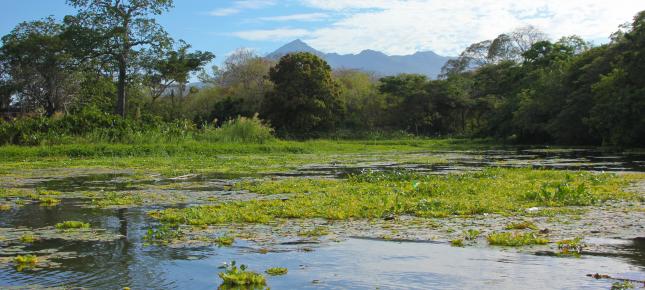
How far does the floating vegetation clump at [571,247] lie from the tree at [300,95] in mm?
44512

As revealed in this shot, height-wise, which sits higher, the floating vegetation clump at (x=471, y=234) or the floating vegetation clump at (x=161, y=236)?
the floating vegetation clump at (x=471, y=234)

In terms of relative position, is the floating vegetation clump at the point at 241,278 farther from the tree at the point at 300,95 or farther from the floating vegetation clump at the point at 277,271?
the tree at the point at 300,95

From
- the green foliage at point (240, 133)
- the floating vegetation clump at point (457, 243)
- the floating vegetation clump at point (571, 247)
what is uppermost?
the green foliage at point (240, 133)

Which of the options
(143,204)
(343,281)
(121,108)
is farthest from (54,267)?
(121,108)

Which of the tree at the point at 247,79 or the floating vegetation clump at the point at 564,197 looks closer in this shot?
the floating vegetation clump at the point at 564,197

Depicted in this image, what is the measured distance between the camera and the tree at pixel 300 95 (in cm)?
5147

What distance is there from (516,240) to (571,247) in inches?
24.6

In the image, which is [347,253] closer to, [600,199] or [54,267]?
[54,267]

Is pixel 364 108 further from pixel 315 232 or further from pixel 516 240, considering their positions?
pixel 516 240

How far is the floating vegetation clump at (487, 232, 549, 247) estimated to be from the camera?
6965 millimetres

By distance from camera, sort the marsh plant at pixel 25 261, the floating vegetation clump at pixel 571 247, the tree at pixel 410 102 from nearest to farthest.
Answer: the marsh plant at pixel 25 261, the floating vegetation clump at pixel 571 247, the tree at pixel 410 102

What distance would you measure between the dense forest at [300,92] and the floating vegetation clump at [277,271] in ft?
86.2

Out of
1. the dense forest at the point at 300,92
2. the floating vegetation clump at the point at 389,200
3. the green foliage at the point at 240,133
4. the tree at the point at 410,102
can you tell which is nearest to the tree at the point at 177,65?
the dense forest at the point at 300,92

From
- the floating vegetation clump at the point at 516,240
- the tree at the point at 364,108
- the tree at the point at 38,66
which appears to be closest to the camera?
the floating vegetation clump at the point at 516,240
